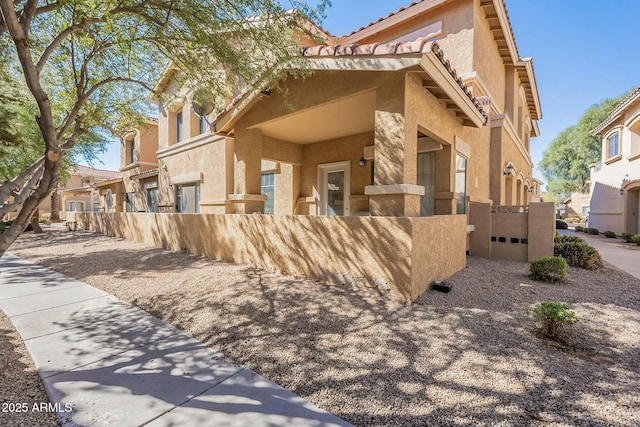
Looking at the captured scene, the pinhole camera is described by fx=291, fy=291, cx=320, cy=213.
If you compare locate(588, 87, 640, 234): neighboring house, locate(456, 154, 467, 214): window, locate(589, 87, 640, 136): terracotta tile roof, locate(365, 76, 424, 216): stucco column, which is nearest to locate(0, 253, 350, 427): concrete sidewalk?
locate(365, 76, 424, 216): stucco column

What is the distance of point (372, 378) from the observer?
119 inches

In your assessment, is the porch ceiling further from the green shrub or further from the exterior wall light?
the exterior wall light

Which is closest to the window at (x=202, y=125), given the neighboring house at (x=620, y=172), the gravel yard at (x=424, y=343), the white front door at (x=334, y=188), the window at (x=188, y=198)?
the window at (x=188, y=198)

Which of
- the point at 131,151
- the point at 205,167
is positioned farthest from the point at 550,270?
the point at 131,151

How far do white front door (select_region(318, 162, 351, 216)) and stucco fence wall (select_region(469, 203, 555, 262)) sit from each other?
421 cm

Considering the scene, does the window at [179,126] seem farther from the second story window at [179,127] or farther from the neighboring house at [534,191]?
the neighboring house at [534,191]

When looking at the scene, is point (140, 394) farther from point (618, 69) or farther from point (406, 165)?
point (618, 69)

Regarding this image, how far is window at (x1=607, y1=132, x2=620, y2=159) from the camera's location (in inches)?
726

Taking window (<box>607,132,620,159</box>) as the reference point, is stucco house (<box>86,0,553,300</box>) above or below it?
below

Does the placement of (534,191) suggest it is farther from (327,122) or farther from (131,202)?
(131,202)

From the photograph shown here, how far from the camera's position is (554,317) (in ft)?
12.4

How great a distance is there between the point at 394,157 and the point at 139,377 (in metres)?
4.86

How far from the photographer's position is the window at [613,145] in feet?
60.5

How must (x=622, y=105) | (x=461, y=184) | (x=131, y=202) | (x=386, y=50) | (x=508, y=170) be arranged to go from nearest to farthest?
(x=386, y=50) < (x=461, y=184) < (x=508, y=170) < (x=622, y=105) < (x=131, y=202)
